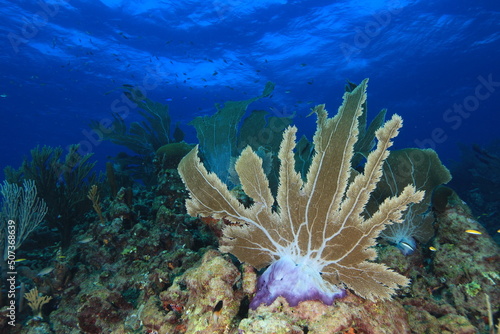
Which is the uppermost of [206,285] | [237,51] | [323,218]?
[237,51]

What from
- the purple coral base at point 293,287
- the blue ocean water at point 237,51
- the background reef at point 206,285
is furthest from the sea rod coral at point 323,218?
the blue ocean water at point 237,51

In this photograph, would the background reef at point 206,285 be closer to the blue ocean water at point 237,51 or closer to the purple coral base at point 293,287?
the purple coral base at point 293,287

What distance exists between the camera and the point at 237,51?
24.4 metres

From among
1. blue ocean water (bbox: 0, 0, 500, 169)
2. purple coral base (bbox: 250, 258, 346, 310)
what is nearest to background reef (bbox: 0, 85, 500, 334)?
purple coral base (bbox: 250, 258, 346, 310)

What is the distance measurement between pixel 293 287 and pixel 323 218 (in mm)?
634

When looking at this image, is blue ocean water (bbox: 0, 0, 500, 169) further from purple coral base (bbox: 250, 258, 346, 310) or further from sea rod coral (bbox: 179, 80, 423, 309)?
purple coral base (bbox: 250, 258, 346, 310)

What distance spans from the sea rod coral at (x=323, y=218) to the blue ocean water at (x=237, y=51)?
11527 millimetres

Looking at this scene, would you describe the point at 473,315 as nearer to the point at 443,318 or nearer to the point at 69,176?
the point at 443,318

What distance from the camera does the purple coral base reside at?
2.06 m

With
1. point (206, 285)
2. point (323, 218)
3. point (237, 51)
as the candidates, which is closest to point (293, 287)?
point (323, 218)

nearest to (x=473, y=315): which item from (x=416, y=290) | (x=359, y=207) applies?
(x=416, y=290)

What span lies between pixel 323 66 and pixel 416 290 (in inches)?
1097

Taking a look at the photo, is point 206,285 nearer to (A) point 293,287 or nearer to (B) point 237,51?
(A) point 293,287

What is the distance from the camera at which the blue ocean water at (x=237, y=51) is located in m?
19.5
